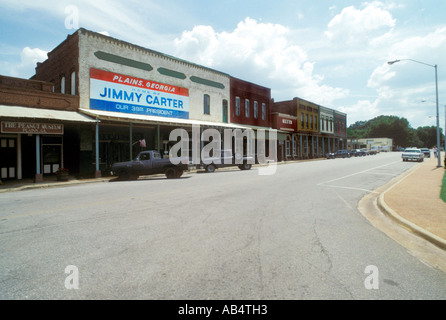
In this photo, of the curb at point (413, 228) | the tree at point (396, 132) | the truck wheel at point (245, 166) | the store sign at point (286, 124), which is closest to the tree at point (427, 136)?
the tree at point (396, 132)

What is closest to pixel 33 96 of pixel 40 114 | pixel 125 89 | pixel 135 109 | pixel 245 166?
pixel 40 114

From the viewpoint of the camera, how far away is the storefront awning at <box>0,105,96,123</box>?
13.2 m

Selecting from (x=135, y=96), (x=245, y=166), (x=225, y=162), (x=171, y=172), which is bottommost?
(x=171, y=172)

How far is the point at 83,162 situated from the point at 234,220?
1517 cm

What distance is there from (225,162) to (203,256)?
662 inches

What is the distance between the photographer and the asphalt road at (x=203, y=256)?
3.14 meters

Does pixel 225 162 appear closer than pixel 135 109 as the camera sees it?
No

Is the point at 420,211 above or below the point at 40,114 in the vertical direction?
below

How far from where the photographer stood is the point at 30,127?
13.8 m

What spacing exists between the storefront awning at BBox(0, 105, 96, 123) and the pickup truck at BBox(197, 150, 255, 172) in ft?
27.6

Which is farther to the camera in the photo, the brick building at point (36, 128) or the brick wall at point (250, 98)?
the brick wall at point (250, 98)

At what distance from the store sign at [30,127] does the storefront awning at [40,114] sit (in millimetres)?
494

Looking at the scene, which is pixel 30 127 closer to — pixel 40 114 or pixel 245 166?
pixel 40 114

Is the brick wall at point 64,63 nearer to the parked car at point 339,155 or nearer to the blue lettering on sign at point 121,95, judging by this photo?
the blue lettering on sign at point 121,95
